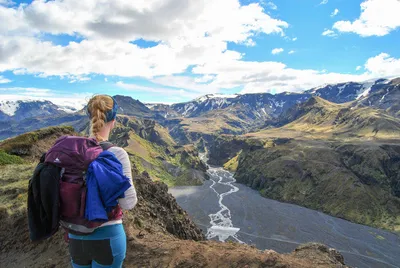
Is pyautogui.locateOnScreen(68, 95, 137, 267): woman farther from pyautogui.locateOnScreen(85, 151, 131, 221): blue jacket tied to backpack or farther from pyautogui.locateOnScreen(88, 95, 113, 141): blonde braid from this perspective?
pyautogui.locateOnScreen(85, 151, 131, 221): blue jacket tied to backpack

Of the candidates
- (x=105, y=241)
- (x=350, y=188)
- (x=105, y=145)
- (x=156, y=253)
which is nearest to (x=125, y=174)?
(x=105, y=145)

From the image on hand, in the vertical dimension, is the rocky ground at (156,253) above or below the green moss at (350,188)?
above

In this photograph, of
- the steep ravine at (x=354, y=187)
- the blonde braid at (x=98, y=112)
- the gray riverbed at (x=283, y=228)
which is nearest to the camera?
the blonde braid at (x=98, y=112)

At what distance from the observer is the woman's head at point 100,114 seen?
585cm

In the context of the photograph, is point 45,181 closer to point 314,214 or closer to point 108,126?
point 108,126

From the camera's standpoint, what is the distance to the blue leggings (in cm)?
539

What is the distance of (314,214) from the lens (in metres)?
153

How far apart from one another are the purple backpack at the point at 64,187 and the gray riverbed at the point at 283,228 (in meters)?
100

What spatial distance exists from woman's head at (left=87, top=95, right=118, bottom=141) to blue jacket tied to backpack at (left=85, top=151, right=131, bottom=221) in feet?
2.71

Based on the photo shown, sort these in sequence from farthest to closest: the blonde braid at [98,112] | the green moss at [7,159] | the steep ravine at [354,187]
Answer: the steep ravine at [354,187] < the green moss at [7,159] < the blonde braid at [98,112]

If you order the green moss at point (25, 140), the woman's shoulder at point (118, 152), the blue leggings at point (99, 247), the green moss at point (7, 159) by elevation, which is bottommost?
the green moss at point (7, 159)

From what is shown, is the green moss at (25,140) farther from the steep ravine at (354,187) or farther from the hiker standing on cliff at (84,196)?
the steep ravine at (354,187)

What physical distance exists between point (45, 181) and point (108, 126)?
5.08ft

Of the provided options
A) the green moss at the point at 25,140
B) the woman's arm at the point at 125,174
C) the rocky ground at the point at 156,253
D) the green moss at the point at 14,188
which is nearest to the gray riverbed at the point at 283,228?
the green moss at the point at 25,140
